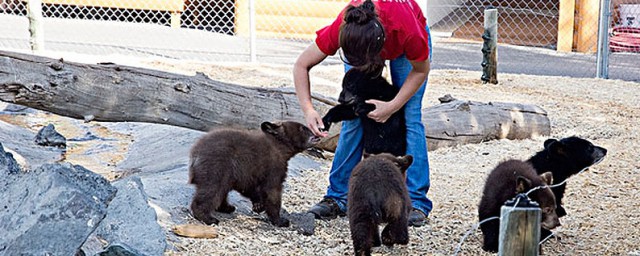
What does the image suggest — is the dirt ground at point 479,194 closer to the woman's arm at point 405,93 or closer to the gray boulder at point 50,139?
the gray boulder at point 50,139

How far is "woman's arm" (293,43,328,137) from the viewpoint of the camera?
577cm

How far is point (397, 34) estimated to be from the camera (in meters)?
5.53

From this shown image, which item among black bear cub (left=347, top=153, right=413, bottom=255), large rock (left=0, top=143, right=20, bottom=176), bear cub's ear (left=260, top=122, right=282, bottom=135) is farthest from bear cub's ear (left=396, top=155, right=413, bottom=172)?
large rock (left=0, top=143, right=20, bottom=176)

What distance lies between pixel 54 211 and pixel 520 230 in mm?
1985

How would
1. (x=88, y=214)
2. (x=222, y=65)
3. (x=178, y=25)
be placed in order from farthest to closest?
(x=178, y=25)
(x=222, y=65)
(x=88, y=214)

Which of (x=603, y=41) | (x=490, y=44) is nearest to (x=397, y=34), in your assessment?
(x=490, y=44)

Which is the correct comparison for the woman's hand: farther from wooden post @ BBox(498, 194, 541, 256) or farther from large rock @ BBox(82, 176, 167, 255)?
wooden post @ BBox(498, 194, 541, 256)

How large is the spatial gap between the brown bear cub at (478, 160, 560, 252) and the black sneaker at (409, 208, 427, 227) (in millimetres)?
606

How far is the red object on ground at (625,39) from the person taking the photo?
1748 cm

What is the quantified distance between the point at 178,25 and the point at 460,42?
5857mm

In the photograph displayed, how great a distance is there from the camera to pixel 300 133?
611 centimetres

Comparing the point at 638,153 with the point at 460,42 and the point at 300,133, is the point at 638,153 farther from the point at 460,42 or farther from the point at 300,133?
the point at 460,42

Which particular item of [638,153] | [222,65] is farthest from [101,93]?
[222,65]

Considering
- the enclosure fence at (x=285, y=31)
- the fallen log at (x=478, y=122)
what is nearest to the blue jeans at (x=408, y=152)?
the fallen log at (x=478, y=122)
